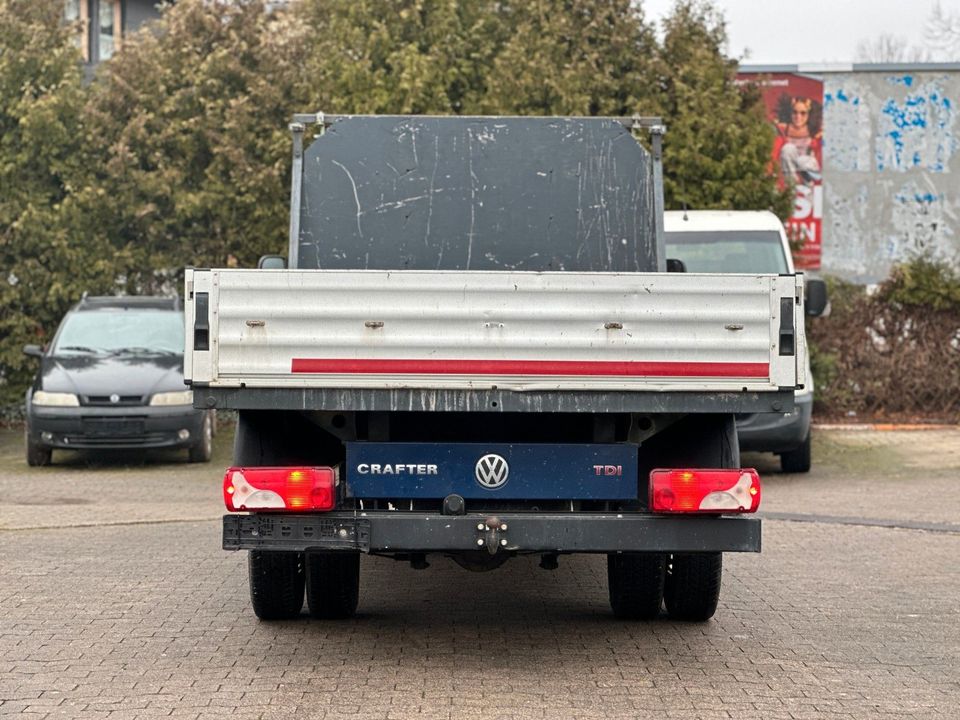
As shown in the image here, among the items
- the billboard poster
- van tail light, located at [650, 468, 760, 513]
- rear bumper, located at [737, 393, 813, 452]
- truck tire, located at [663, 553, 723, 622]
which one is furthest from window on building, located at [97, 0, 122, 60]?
van tail light, located at [650, 468, 760, 513]

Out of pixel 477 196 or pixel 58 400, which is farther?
pixel 58 400

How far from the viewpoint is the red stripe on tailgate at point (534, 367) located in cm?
725

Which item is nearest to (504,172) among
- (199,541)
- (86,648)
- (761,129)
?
(199,541)

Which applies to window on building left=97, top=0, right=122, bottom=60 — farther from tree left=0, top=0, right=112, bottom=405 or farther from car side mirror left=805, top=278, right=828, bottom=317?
car side mirror left=805, top=278, right=828, bottom=317

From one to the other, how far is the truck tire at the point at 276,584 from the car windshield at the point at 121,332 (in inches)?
395

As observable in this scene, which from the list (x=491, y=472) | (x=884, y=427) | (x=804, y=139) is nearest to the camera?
(x=491, y=472)

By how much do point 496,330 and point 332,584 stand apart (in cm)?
194

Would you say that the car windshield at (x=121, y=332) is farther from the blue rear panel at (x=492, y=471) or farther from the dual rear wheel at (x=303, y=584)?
the blue rear panel at (x=492, y=471)

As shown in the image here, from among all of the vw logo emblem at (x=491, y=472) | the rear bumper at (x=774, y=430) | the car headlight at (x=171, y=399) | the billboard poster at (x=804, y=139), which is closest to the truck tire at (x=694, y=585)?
the vw logo emblem at (x=491, y=472)

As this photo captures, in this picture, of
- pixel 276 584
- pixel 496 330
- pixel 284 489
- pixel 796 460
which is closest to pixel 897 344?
pixel 796 460

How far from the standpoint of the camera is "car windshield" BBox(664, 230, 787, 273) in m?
16.7

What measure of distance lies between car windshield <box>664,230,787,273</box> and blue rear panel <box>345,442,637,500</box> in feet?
30.2

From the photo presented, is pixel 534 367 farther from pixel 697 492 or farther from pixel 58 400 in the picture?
pixel 58 400

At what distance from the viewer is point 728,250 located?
16844 mm
